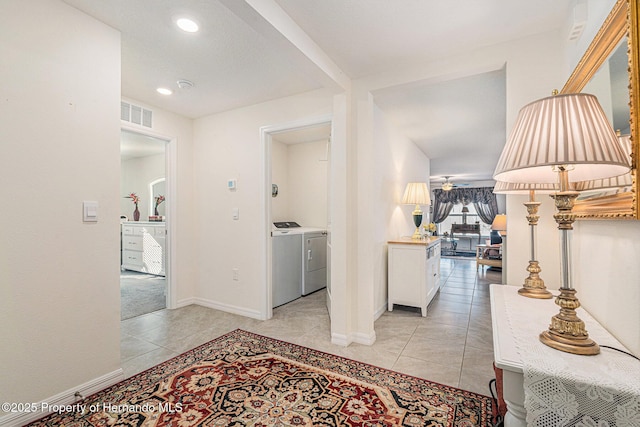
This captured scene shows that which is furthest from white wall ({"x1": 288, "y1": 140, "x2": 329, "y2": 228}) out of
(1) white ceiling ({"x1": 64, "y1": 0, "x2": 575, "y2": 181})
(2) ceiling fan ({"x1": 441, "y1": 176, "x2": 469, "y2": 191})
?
(2) ceiling fan ({"x1": 441, "y1": 176, "x2": 469, "y2": 191})

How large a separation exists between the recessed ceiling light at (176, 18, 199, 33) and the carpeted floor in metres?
3.04

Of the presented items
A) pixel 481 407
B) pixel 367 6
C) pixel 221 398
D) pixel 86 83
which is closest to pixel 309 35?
pixel 367 6

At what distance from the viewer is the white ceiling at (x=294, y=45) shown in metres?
1.72

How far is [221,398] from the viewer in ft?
5.85

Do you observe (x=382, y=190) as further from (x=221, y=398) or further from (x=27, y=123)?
(x=27, y=123)

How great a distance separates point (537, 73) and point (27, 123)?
3.10 metres

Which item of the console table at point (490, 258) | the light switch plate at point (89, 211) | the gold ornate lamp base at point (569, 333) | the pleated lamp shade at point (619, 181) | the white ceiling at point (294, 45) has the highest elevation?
the white ceiling at point (294, 45)

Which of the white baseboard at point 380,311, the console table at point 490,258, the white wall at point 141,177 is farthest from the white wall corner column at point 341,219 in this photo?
the white wall at point 141,177

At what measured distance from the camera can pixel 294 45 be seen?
6.12 feet

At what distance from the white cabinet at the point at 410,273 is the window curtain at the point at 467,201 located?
7773 mm

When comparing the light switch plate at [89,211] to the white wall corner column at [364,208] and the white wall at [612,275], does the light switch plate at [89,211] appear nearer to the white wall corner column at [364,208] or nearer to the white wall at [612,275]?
the white wall corner column at [364,208]

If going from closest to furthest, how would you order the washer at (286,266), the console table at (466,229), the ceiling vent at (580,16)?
the ceiling vent at (580,16) → the washer at (286,266) → the console table at (466,229)

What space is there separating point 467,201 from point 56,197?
11.1 m

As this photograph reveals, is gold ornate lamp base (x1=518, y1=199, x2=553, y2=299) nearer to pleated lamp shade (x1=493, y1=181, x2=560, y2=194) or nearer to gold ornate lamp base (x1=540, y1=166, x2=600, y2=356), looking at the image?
pleated lamp shade (x1=493, y1=181, x2=560, y2=194)
